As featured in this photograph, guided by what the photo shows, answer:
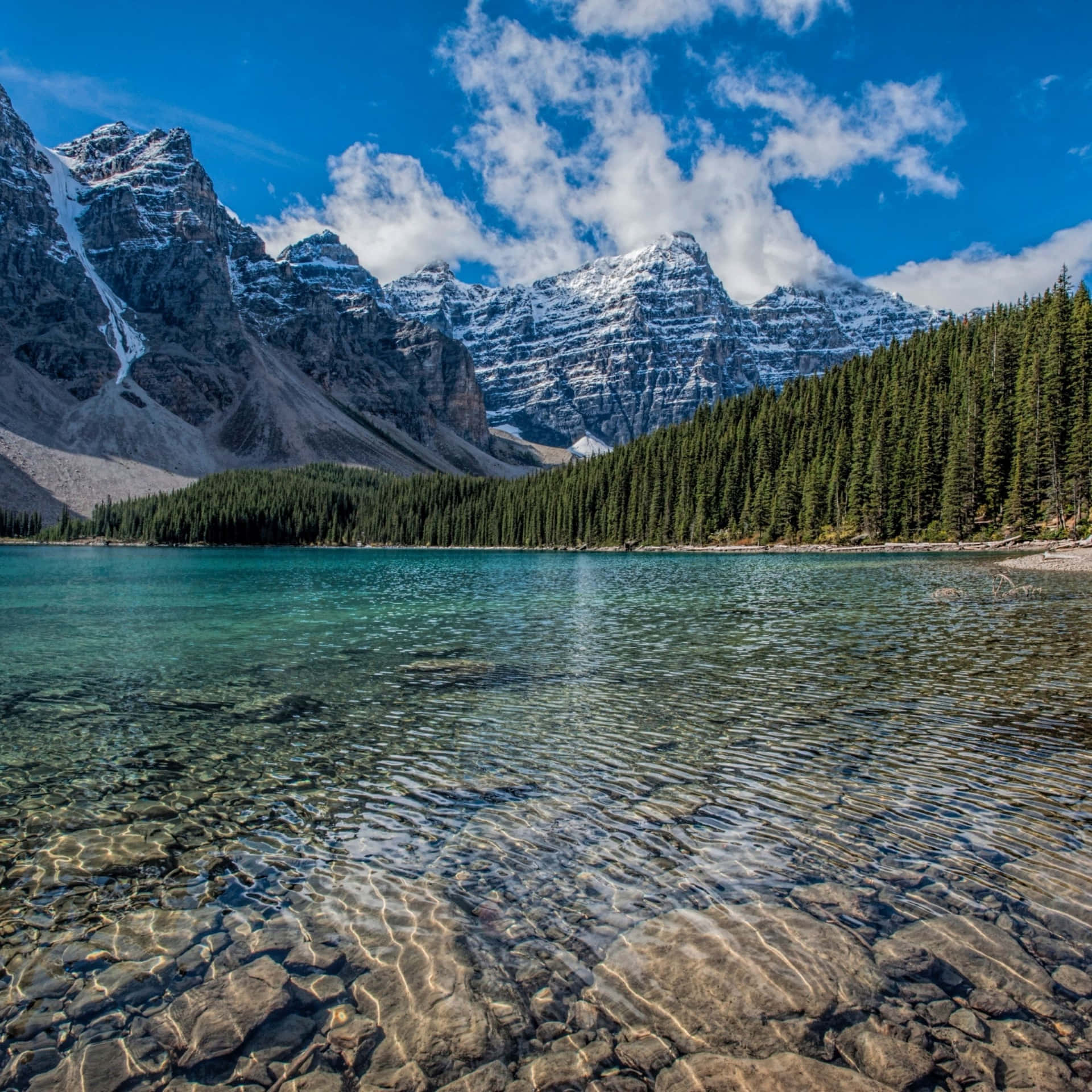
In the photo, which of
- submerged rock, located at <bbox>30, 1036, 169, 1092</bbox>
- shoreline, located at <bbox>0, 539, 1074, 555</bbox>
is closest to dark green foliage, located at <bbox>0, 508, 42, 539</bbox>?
shoreline, located at <bbox>0, 539, 1074, 555</bbox>

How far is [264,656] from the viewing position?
2352 cm

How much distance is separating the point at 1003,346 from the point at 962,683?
10400 centimetres

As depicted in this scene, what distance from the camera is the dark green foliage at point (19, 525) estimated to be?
604 feet

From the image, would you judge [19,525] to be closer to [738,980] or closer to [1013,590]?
[1013,590]

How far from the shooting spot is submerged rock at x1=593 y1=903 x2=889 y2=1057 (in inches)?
211

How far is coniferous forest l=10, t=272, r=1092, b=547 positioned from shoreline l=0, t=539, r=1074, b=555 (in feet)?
7.33

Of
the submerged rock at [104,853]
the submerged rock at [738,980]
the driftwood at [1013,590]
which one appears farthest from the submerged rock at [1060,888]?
the driftwood at [1013,590]

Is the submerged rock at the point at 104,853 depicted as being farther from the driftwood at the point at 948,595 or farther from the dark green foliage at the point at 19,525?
the dark green foliage at the point at 19,525

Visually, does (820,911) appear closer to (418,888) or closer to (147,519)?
(418,888)

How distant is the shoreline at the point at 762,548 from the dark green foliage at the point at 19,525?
3.15 metres

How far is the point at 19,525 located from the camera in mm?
188125

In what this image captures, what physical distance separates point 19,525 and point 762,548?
193 meters

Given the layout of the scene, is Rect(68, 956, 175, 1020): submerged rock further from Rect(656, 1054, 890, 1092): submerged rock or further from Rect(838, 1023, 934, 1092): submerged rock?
Rect(838, 1023, 934, 1092): submerged rock

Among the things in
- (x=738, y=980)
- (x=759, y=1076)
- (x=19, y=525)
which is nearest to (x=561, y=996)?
(x=738, y=980)
